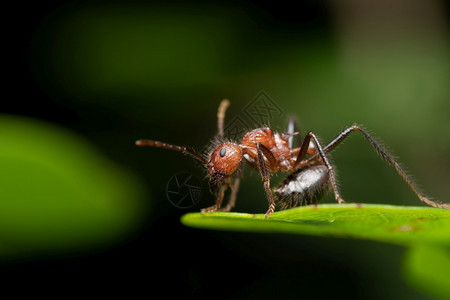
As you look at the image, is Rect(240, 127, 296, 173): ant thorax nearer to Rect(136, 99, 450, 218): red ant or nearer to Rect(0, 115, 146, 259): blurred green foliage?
Rect(136, 99, 450, 218): red ant

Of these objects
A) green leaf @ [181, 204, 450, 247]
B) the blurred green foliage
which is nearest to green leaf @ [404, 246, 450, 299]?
green leaf @ [181, 204, 450, 247]

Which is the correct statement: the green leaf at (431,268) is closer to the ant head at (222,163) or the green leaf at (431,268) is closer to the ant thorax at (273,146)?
the ant head at (222,163)

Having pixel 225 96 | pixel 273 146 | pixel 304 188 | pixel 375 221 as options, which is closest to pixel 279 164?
pixel 273 146

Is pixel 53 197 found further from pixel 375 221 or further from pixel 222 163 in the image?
pixel 375 221

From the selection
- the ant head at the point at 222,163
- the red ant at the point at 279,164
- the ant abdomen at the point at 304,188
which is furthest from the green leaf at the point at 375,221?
the ant head at the point at 222,163

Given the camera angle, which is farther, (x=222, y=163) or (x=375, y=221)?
(x=222, y=163)

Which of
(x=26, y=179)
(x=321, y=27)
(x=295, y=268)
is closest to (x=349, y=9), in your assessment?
(x=321, y=27)

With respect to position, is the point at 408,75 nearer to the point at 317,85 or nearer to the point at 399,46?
the point at 399,46
